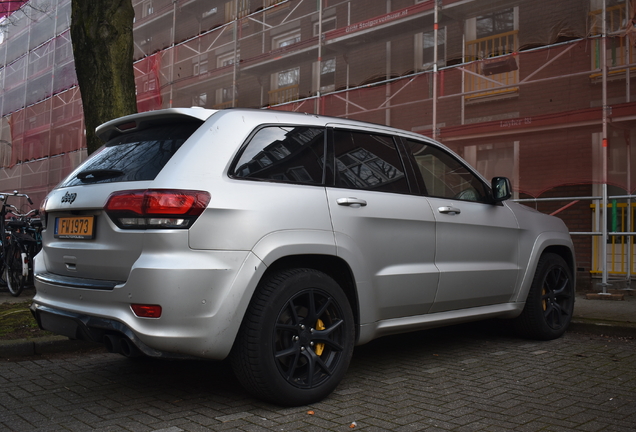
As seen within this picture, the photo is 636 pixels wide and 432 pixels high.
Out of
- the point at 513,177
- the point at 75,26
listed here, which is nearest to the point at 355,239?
the point at 75,26

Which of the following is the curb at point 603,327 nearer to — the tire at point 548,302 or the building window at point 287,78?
the tire at point 548,302

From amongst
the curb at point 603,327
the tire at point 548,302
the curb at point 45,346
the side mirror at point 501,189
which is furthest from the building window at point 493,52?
the curb at point 45,346

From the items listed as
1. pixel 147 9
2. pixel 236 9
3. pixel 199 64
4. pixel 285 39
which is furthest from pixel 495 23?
pixel 147 9

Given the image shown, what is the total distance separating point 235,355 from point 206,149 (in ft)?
3.78

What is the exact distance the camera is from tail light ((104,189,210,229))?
330cm

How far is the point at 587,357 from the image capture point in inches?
198

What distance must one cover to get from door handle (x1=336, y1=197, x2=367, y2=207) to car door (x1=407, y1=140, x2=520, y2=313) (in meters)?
0.79

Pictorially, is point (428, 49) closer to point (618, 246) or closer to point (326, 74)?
point (326, 74)

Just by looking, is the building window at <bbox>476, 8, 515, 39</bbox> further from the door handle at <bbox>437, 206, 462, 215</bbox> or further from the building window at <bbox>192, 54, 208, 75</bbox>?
the building window at <bbox>192, 54, 208, 75</bbox>

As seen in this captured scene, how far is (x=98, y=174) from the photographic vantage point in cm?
380

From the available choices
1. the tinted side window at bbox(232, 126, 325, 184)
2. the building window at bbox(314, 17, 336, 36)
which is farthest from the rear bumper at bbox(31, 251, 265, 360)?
the building window at bbox(314, 17, 336, 36)

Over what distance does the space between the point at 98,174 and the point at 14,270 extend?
18.3 feet

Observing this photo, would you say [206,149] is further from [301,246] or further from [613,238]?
[613,238]

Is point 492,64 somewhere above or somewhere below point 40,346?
above
